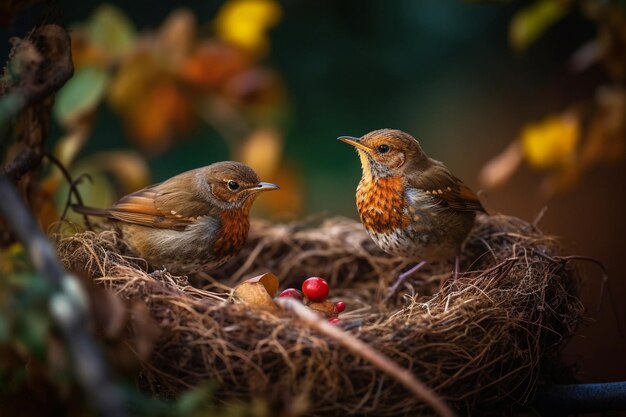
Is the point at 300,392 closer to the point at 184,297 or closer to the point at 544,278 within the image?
the point at 184,297

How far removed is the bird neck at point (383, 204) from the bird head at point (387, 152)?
0.05 metres

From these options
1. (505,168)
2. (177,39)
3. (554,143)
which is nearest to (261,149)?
(177,39)

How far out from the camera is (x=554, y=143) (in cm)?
372

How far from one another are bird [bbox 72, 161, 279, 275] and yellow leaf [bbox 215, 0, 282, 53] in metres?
0.77

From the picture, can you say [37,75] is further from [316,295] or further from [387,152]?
[387,152]

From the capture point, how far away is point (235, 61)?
4363 millimetres

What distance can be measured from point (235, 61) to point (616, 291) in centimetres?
340

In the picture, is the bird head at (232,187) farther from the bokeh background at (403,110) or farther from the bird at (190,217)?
the bokeh background at (403,110)

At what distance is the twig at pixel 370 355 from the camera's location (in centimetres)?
210

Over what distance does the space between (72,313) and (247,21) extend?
8.92 ft

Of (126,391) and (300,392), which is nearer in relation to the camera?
(126,391)

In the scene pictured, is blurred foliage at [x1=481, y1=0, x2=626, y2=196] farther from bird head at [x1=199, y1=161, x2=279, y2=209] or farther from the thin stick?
the thin stick

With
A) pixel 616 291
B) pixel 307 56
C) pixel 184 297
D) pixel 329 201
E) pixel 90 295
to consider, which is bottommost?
pixel 616 291

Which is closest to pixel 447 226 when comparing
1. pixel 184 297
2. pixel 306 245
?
pixel 306 245
